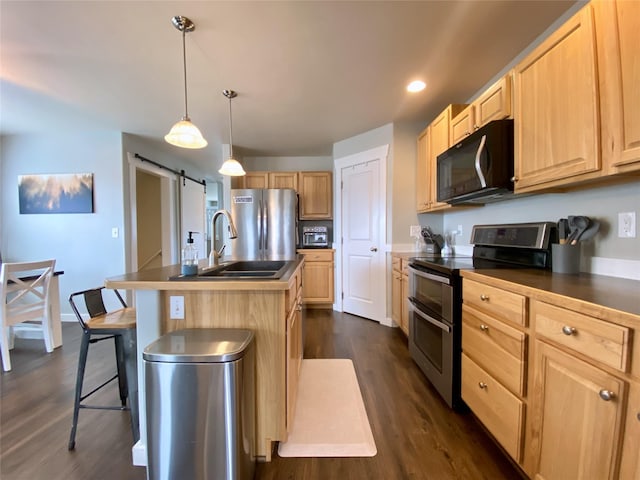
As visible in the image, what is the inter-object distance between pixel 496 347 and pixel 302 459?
116 cm

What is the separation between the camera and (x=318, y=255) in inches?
164

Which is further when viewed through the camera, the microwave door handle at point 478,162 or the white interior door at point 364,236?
the white interior door at point 364,236

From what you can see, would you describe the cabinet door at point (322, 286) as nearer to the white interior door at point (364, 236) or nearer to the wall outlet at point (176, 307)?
the white interior door at point (364, 236)

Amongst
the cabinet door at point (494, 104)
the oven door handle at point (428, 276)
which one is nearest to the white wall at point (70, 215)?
the oven door handle at point (428, 276)

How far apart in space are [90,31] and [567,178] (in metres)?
2.95

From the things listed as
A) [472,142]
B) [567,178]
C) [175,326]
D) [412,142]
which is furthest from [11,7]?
[412,142]

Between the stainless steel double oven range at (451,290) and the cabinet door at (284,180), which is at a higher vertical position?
the cabinet door at (284,180)

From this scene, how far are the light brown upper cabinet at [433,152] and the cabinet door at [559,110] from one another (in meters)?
0.85

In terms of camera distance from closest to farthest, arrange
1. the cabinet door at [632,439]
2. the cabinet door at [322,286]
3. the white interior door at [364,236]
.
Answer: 1. the cabinet door at [632,439]
2. the white interior door at [364,236]
3. the cabinet door at [322,286]

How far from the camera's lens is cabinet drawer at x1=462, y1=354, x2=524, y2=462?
121 centimetres

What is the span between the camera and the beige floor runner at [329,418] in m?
1.46

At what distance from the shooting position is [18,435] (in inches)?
61.7

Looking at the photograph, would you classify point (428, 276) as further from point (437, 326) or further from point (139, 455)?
point (139, 455)

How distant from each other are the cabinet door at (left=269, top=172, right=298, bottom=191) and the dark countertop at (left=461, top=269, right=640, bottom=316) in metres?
3.28
